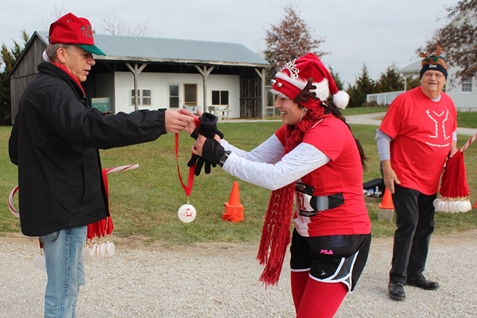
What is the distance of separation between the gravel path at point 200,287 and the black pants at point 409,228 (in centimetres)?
26

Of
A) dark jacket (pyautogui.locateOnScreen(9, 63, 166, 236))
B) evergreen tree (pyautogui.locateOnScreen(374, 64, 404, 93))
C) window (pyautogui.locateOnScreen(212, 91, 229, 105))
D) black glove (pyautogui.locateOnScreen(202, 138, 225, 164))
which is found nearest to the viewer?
dark jacket (pyautogui.locateOnScreen(9, 63, 166, 236))

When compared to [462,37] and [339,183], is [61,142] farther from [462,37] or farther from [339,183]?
[462,37]

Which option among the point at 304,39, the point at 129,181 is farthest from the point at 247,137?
the point at 304,39

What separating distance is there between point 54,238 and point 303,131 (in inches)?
57.8

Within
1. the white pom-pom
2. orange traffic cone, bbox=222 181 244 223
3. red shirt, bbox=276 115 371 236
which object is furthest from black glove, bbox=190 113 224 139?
orange traffic cone, bbox=222 181 244 223

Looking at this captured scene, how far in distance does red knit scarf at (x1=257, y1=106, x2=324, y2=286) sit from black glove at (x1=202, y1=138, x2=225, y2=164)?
1.39 ft

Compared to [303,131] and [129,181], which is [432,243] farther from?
[129,181]

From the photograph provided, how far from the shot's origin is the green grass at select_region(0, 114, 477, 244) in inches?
268

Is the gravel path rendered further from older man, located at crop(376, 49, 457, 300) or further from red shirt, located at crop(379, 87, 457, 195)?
red shirt, located at crop(379, 87, 457, 195)

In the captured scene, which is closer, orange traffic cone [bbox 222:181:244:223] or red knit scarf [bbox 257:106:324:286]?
red knit scarf [bbox 257:106:324:286]

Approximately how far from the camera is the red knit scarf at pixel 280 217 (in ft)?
9.39

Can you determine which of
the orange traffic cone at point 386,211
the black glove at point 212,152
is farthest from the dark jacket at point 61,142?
the orange traffic cone at point 386,211

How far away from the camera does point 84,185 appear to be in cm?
282

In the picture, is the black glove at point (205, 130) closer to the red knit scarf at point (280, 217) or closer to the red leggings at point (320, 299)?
the red knit scarf at point (280, 217)
